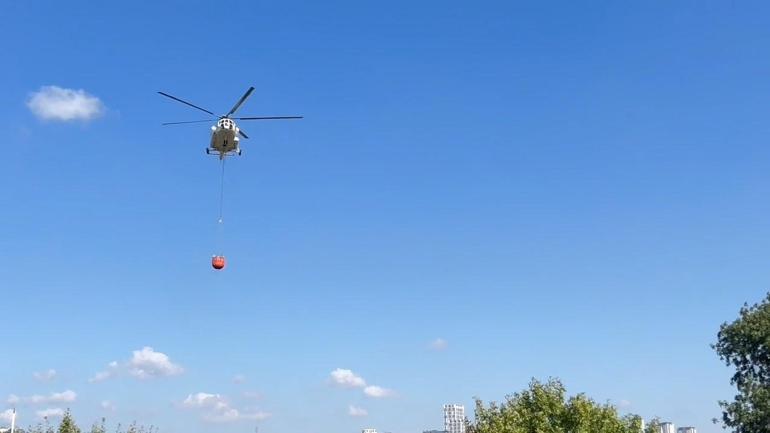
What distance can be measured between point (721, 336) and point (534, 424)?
2956 centimetres

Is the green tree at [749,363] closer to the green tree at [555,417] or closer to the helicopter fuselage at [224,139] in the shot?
the green tree at [555,417]

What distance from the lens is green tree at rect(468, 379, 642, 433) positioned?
4822 cm

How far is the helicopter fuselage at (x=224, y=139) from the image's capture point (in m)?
43.1

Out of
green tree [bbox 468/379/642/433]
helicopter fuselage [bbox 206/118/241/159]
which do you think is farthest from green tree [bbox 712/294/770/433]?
helicopter fuselage [bbox 206/118/241/159]

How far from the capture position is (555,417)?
49.2 m

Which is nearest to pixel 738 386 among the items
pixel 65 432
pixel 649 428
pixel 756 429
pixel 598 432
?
pixel 756 429

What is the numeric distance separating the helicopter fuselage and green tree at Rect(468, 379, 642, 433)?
76.6ft

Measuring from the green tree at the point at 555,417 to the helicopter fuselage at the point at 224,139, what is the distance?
76.6 ft

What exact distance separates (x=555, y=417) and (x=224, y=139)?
26.2 metres

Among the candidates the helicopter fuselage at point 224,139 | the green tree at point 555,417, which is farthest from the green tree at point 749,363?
the helicopter fuselage at point 224,139

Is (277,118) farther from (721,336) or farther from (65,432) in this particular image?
(721,336)

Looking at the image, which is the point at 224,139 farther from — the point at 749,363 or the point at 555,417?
the point at 749,363

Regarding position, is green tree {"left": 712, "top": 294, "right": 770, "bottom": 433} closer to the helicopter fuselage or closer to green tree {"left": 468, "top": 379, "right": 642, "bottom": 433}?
green tree {"left": 468, "top": 379, "right": 642, "bottom": 433}

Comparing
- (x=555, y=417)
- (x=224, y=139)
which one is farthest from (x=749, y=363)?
(x=224, y=139)
